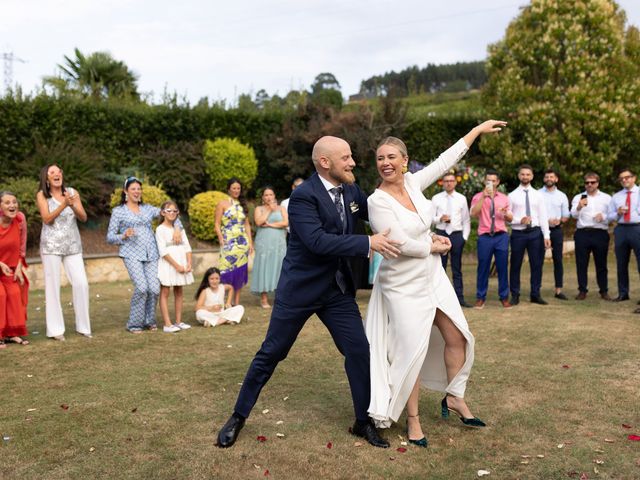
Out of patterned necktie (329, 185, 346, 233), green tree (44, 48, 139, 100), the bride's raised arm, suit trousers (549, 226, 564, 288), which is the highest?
green tree (44, 48, 139, 100)

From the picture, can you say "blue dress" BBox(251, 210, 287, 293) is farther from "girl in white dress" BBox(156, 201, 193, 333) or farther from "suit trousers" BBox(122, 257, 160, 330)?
"suit trousers" BBox(122, 257, 160, 330)

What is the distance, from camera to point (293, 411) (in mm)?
5273

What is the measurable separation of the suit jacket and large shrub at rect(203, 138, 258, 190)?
43.7 feet

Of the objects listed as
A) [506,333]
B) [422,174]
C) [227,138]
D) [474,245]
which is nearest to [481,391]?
[422,174]

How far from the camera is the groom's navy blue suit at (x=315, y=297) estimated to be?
4340 mm

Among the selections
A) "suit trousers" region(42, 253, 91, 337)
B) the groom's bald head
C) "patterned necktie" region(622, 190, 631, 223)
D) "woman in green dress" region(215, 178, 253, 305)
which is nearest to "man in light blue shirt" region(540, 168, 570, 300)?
"patterned necktie" region(622, 190, 631, 223)

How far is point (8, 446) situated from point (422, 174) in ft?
11.4

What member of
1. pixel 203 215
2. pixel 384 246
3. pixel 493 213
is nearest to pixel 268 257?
pixel 493 213

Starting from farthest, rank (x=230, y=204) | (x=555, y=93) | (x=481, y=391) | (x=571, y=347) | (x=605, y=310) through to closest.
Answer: (x=555, y=93)
(x=230, y=204)
(x=605, y=310)
(x=571, y=347)
(x=481, y=391)

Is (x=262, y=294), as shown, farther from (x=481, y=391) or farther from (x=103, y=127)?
(x=103, y=127)

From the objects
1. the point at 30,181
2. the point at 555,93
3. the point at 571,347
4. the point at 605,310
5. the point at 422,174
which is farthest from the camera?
the point at 555,93

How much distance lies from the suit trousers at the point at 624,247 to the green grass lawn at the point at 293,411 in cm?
238

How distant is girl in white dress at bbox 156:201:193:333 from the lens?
8836mm

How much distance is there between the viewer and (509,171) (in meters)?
19.0
